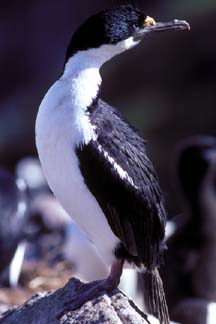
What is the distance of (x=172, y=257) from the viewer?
8711 mm

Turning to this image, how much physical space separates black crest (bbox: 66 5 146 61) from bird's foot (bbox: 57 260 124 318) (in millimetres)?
955

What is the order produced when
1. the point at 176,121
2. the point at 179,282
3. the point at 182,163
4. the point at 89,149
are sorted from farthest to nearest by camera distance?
the point at 176,121 → the point at 182,163 → the point at 179,282 → the point at 89,149

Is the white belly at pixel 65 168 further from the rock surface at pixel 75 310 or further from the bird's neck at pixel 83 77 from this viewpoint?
the rock surface at pixel 75 310

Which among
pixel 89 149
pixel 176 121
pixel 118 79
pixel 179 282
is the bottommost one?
pixel 179 282

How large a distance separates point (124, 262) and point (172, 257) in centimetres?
370

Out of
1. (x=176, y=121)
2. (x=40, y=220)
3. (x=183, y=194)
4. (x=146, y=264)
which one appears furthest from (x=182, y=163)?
(x=146, y=264)

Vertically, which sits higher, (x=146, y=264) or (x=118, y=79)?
(x=118, y=79)

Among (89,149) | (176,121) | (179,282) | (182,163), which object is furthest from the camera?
(176,121)

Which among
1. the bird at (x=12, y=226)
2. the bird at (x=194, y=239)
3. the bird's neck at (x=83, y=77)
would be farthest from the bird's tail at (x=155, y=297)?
the bird at (x=12, y=226)

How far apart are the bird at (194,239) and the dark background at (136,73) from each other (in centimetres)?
370

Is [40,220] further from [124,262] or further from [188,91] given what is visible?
[124,262]

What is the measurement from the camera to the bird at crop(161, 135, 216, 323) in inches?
338

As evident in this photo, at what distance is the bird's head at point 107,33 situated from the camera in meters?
4.85

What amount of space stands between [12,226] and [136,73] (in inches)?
248
